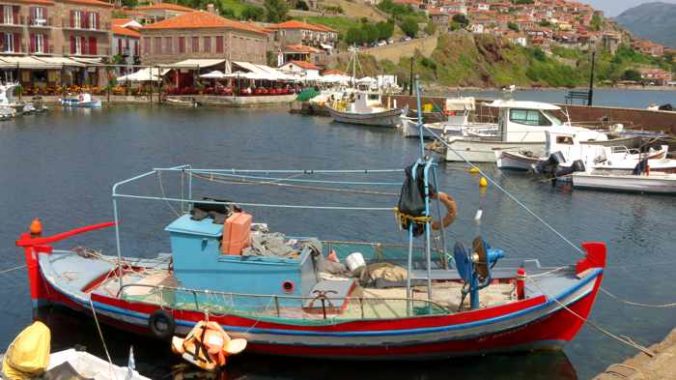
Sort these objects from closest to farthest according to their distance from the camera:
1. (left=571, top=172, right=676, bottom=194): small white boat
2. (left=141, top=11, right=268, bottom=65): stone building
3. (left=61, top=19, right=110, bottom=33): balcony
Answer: (left=571, top=172, right=676, bottom=194): small white boat, (left=61, top=19, right=110, bottom=33): balcony, (left=141, top=11, right=268, bottom=65): stone building

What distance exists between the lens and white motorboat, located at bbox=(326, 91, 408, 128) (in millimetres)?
56531

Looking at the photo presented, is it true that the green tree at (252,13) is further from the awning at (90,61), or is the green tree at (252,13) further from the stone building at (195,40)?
the awning at (90,61)

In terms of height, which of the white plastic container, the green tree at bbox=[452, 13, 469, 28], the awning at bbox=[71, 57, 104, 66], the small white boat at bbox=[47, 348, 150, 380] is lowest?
the small white boat at bbox=[47, 348, 150, 380]

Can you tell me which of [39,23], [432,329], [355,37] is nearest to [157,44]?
[39,23]

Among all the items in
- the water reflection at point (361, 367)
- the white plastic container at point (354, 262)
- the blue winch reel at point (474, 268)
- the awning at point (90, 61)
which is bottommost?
the water reflection at point (361, 367)

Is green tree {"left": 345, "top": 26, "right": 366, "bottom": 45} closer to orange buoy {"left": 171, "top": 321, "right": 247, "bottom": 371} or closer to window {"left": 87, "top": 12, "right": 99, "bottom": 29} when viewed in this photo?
window {"left": 87, "top": 12, "right": 99, "bottom": 29}

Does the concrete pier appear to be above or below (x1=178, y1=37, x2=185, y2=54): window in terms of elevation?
below

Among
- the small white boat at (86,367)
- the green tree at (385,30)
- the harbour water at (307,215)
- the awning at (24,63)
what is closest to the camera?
the small white boat at (86,367)

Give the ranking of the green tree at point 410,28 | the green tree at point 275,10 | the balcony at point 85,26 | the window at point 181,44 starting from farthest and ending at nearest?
the green tree at point 410,28 → the green tree at point 275,10 → the window at point 181,44 → the balcony at point 85,26

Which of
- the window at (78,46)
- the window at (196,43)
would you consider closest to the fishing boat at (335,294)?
the window at (196,43)

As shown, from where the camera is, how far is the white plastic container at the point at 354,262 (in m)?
14.9

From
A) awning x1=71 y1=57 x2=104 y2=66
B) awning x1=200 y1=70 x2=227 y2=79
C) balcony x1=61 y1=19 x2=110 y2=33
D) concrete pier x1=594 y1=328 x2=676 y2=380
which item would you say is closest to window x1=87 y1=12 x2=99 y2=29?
balcony x1=61 y1=19 x2=110 y2=33

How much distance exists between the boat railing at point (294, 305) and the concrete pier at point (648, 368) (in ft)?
9.40

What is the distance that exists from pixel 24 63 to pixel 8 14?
6986 millimetres
